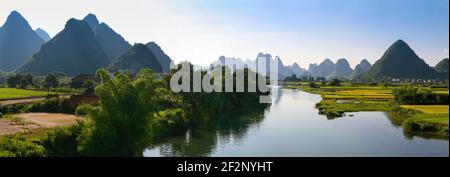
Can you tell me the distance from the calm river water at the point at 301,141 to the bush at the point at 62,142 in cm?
484

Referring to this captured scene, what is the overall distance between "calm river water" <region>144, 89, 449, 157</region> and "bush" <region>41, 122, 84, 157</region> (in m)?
4.84

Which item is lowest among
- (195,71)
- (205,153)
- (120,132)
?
(205,153)

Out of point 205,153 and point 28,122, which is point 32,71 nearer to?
point 28,122

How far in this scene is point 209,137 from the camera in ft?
117

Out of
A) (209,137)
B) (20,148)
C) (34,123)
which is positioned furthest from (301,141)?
(34,123)

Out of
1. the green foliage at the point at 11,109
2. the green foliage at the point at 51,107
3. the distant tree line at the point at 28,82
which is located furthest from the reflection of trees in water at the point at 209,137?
the distant tree line at the point at 28,82

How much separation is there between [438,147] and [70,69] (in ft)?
548

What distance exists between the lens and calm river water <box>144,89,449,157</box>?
2914 cm

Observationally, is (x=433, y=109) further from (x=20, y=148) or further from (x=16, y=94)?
(x=16, y=94)

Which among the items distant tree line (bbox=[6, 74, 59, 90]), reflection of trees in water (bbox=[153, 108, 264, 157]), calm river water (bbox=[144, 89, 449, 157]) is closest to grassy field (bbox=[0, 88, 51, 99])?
distant tree line (bbox=[6, 74, 59, 90])

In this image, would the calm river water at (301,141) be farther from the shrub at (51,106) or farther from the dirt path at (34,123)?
the shrub at (51,106)

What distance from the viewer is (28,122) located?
34.5 meters

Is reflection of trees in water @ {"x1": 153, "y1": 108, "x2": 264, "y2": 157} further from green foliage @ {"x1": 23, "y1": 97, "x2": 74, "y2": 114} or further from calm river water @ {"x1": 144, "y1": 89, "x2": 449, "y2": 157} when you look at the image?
green foliage @ {"x1": 23, "y1": 97, "x2": 74, "y2": 114}
